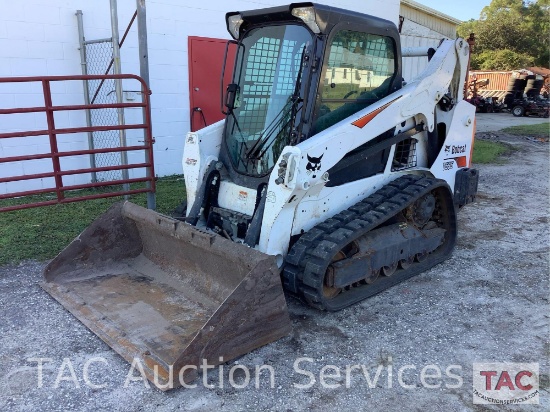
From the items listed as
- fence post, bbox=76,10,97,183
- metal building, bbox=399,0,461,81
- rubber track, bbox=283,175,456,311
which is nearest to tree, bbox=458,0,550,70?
metal building, bbox=399,0,461,81

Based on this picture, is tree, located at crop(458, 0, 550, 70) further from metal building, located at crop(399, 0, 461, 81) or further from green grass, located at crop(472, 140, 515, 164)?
green grass, located at crop(472, 140, 515, 164)

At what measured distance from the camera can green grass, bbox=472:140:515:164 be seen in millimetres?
11812

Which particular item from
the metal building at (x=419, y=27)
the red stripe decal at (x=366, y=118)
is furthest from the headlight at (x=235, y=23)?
the metal building at (x=419, y=27)

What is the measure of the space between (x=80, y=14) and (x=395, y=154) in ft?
17.5

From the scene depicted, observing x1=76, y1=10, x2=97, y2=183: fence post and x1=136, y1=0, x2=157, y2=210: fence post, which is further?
x1=76, y1=10, x2=97, y2=183: fence post

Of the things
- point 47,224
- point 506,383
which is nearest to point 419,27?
point 47,224

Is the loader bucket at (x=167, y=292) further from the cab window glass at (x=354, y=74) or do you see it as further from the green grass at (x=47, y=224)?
the cab window glass at (x=354, y=74)

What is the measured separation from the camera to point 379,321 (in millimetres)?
4031

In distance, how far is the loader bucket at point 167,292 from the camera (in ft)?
10.5

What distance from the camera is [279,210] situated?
153 inches

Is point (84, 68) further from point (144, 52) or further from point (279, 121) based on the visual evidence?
point (279, 121)

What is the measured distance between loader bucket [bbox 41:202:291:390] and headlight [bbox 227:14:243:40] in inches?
74.1

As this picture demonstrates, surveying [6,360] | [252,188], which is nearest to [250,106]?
[252,188]

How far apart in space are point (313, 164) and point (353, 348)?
140cm
